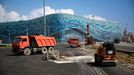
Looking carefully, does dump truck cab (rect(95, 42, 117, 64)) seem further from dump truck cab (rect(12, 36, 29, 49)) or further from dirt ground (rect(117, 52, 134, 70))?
dump truck cab (rect(12, 36, 29, 49))

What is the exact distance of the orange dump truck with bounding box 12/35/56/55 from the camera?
36.6m

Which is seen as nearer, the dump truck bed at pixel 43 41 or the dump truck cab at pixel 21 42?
the dump truck cab at pixel 21 42

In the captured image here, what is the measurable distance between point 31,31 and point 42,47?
316ft

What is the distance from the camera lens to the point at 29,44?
3753cm

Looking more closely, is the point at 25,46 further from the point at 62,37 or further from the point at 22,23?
the point at 22,23

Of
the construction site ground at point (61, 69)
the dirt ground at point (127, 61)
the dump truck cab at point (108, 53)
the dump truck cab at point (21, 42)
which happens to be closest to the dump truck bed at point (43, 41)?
the dump truck cab at point (21, 42)

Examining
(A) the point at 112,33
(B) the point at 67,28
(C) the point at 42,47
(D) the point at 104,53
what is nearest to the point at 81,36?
(B) the point at 67,28

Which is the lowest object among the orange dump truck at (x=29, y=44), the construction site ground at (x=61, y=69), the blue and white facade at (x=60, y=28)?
the construction site ground at (x=61, y=69)

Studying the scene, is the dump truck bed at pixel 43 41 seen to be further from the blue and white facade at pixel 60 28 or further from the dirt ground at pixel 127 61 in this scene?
the blue and white facade at pixel 60 28

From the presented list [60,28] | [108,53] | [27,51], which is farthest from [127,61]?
[60,28]

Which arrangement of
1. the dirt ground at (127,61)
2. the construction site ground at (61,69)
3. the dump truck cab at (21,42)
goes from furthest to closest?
the dump truck cab at (21,42) < the dirt ground at (127,61) < the construction site ground at (61,69)

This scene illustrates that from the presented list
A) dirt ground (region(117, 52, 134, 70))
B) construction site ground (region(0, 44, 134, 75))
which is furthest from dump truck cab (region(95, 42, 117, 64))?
dirt ground (region(117, 52, 134, 70))

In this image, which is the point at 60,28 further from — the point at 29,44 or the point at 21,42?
the point at 21,42

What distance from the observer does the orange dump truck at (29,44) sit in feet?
120
